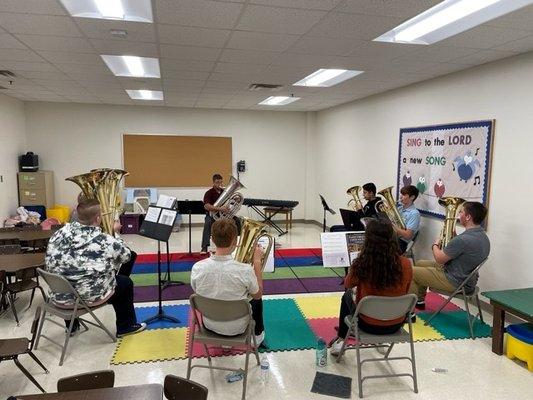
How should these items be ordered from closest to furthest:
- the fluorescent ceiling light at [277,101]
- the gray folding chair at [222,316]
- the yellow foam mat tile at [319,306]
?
the gray folding chair at [222,316] < the yellow foam mat tile at [319,306] < the fluorescent ceiling light at [277,101]

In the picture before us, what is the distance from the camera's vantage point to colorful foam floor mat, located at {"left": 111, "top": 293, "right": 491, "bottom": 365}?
3.53 meters

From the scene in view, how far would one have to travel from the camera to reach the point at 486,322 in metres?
4.23

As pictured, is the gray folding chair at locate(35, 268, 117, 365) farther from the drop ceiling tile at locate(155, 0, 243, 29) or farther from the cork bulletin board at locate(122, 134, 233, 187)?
the cork bulletin board at locate(122, 134, 233, 187)

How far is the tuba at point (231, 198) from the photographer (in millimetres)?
5695

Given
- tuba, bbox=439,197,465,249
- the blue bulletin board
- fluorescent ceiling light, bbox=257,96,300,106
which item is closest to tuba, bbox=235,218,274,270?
tuba, bbox=439,197,465,249

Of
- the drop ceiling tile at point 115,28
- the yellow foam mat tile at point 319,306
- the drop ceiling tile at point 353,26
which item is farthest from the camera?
the yellow foam mat tile at point 319,306

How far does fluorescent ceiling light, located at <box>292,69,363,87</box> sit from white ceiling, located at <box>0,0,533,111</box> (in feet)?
0.56

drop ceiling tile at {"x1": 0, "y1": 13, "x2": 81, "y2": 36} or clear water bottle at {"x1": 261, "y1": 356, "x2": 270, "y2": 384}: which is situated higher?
drop ceiling tile at {"x1": 0, "y1": 13, "x2": 81, "y2": 36}

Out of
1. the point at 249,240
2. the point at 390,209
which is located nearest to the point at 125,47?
the point at 249,240

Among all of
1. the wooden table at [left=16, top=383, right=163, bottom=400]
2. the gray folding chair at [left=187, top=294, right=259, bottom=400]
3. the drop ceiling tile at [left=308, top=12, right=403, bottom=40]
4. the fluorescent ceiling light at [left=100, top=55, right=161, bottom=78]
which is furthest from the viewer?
the fluorescent ceiling light at [left=100, top=55, right=161, bottom=78]

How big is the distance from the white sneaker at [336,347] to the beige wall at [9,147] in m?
6.92

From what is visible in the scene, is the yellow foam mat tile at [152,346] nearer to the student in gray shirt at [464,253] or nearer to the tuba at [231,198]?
the tuba at [231,198]

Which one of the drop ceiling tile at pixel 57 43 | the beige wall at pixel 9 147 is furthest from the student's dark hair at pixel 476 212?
the beige wall at pixel 9 147

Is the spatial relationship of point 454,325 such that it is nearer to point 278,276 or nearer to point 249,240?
point 278,276
